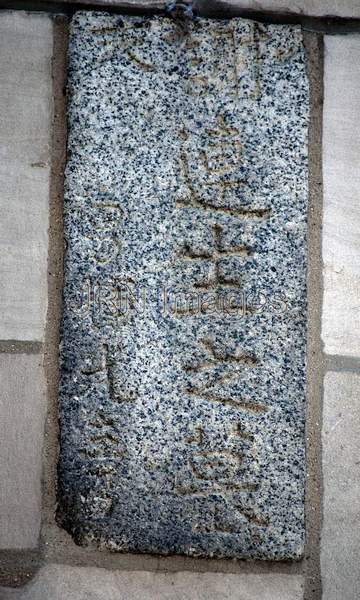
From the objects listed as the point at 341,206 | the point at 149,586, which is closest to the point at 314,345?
the point at 341,206

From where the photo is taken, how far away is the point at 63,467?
917 mm

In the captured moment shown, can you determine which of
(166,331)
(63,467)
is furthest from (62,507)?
(166,331)

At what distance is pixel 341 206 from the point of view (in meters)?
0.97

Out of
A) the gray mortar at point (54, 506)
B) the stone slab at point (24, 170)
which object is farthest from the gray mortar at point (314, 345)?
the stone slab at point (24, 170)

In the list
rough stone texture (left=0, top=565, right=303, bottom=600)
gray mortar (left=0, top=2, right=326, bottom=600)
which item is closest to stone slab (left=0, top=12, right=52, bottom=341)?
gray mortar (left=0, top=2, right=326, bottom=600)

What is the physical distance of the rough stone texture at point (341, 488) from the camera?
95 cm

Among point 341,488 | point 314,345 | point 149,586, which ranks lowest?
point 149,586

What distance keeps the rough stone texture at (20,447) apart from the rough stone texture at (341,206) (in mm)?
378

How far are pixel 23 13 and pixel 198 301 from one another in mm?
430

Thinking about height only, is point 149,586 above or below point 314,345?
below

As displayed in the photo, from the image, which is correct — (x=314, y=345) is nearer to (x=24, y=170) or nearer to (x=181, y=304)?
(x=181, y=304)

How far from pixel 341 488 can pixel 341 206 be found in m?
0.36

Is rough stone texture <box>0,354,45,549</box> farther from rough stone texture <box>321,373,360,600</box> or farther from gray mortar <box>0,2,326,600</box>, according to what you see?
rough stone texture <box>321,373,360,600</box>

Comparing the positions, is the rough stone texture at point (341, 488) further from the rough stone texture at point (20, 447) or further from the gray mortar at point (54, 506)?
the rough stone texture at point (20, 447)
